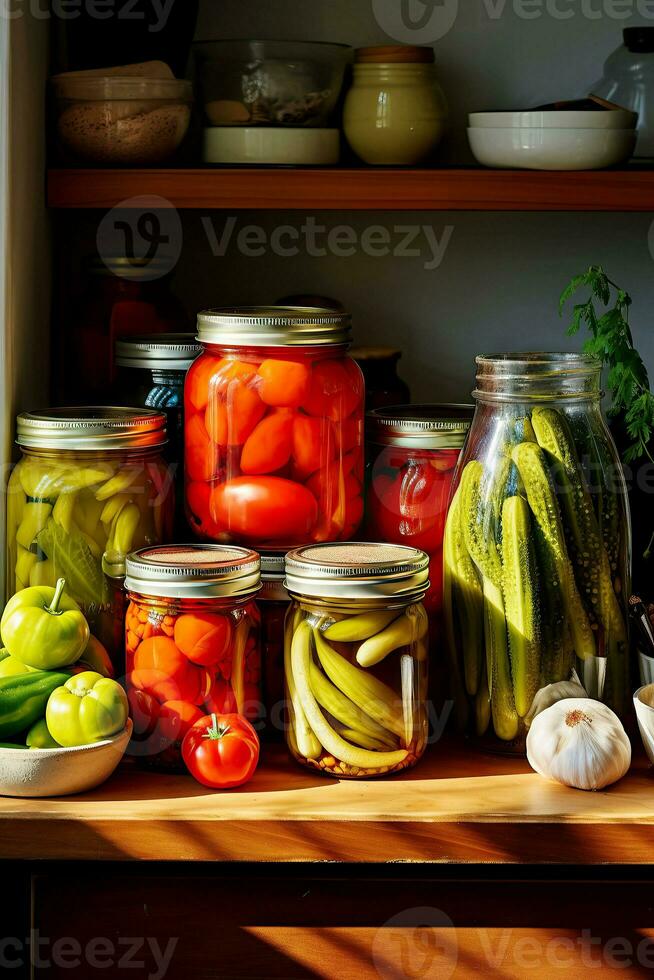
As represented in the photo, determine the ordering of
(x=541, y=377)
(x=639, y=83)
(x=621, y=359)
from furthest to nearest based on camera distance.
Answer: (x=639, y=83), (x=621, y=359), (x=541, y=377)

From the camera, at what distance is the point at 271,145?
132 centimetres

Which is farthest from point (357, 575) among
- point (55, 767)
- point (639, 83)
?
point (639, 83)

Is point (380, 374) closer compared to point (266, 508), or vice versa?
point (266, 508)

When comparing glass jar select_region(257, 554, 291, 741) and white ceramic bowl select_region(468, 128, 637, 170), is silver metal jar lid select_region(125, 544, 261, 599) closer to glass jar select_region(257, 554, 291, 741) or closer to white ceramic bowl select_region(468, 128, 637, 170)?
glass jar select_region(257, 554, 291, 741)

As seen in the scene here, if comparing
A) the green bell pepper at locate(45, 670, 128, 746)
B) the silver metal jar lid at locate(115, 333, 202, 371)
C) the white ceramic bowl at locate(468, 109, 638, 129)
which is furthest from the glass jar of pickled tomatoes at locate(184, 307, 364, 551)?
the white ceramic bowl at locate(468, 109, 638, 129)

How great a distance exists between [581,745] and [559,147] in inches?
26.2

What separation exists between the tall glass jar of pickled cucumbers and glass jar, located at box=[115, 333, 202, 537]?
35 centimetres

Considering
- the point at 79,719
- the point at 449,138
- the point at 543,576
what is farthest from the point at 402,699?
the point at 449,138

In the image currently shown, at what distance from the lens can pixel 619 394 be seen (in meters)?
1.24

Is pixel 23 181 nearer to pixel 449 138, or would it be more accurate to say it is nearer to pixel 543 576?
pixel 449 138

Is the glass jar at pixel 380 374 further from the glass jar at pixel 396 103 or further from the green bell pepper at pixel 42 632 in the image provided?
the green bell pepper at pixel 42 632

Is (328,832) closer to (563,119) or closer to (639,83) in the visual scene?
(563,119)

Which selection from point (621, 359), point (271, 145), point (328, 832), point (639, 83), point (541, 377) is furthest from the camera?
point (639, 83)

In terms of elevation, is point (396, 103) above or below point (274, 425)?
above
